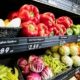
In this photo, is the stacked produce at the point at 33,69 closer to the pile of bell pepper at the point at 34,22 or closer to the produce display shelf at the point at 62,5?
the pile of bell pepper at the point at 34,22

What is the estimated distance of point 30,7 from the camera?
6.02 ft

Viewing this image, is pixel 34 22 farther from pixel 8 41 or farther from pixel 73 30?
pixel 73 30

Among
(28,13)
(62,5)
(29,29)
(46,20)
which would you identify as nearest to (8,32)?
(29,29)

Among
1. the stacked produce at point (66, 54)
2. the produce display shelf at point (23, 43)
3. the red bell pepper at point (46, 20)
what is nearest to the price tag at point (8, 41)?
the produce display shelf at point (23, 43)

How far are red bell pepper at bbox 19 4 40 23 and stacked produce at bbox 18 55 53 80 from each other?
0.32m

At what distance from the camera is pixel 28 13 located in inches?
70.1

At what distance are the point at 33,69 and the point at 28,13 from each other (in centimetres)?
41

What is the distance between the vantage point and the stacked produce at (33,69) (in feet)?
6.10

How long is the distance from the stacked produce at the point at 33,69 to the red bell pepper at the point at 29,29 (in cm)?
28

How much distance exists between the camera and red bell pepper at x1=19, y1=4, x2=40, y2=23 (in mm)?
1762

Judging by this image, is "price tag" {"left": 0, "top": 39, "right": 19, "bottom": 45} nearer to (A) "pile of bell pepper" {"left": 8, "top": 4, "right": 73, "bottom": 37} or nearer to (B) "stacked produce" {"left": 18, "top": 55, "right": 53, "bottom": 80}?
(A) "pile of bell pepper" {"left": 8, "top": 4, "right": 73, "bottom": 37}

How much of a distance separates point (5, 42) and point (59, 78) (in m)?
0.94

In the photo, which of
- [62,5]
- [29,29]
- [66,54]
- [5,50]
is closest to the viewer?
[5,50]

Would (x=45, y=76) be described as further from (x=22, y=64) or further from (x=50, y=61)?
(x=50, y=61)
